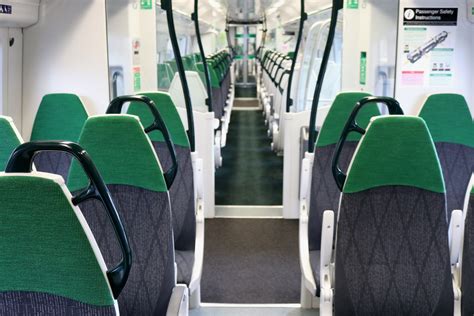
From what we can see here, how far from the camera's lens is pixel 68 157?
393cm

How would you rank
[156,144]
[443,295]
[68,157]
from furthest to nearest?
[68,157]
[156,144]
[443,295]

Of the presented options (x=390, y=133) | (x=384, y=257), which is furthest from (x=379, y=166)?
(x=384, y=257)

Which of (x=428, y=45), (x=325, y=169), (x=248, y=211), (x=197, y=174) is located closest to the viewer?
(x=325, y=169)

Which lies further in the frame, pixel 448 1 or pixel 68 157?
pixel 448 1

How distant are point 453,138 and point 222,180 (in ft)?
13.1

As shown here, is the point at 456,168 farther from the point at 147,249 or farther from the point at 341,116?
the point at 147,249

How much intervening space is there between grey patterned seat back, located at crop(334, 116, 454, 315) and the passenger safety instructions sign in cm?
289

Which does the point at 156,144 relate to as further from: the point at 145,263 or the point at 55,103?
the point at 55,103

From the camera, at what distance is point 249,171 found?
777 cm

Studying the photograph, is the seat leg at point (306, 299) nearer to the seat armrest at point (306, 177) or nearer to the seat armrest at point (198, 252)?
the seat armrest at point (306, 177)

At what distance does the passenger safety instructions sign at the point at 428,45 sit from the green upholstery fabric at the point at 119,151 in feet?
10.5

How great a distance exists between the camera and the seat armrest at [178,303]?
2.24 metres

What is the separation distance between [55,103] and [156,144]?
5.59 ft

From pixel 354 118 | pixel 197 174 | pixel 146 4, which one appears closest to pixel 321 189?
pixel 197 174
